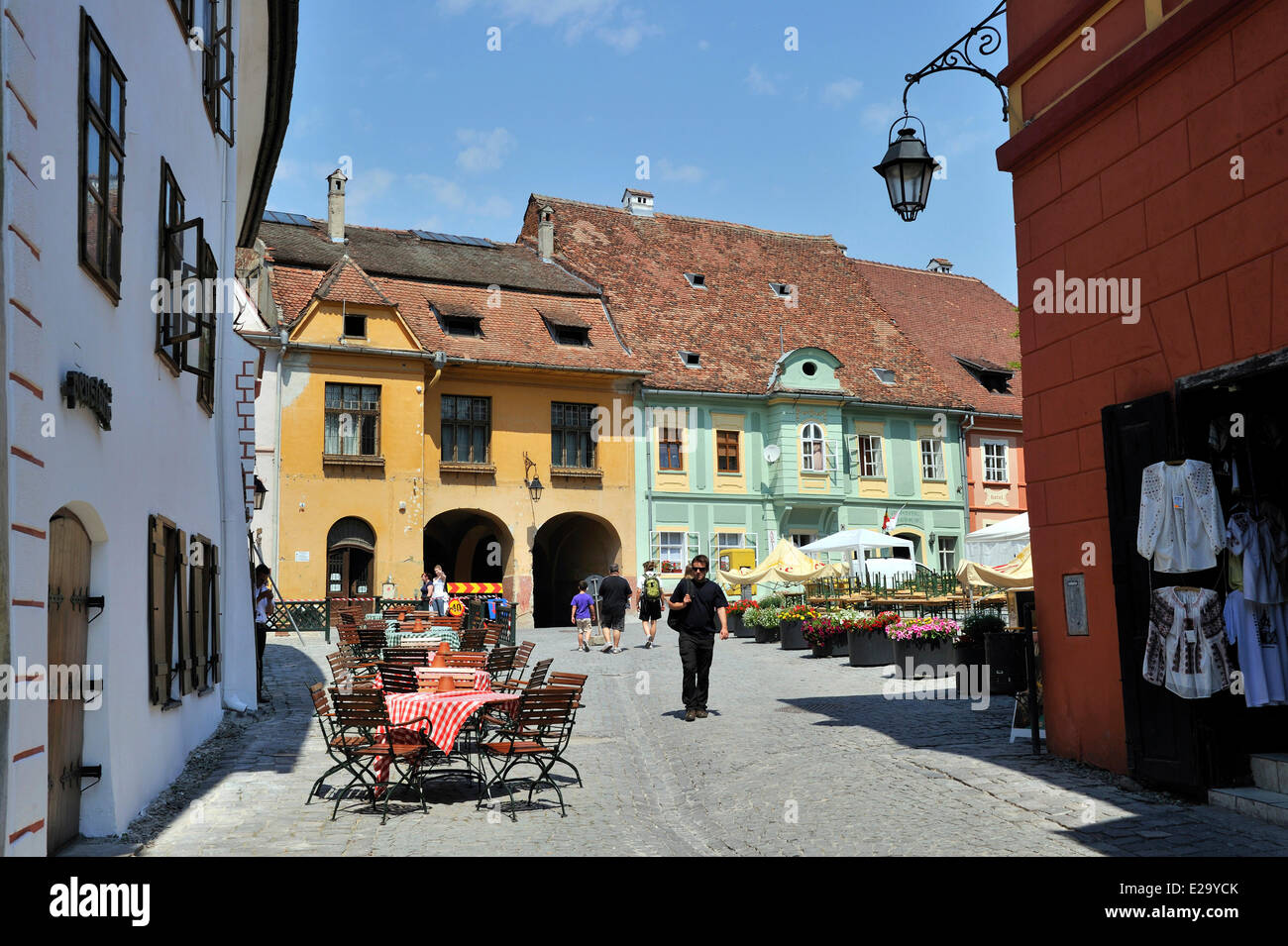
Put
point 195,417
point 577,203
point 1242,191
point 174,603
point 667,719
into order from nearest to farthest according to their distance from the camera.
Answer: point 1242,191 < point 174,603 < point 195,417 < point 667,719 < point 577,203

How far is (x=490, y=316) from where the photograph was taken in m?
35.0

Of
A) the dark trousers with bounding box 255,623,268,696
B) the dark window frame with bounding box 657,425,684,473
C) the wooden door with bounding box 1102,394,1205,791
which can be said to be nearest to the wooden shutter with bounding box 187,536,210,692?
the dark trousers with bounding box 255,623,268,696

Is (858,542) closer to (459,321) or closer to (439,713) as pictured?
(459,321)

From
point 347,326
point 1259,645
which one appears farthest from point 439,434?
point 1259,645

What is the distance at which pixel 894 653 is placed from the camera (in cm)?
1897

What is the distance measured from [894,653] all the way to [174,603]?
1217 centimetres

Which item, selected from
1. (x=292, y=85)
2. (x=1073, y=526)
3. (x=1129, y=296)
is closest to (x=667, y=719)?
(x=1073, y=526)

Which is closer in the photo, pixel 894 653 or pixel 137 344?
pixel 137 344

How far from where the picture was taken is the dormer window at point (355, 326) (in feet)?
104

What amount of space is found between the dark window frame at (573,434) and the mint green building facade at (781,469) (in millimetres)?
1591

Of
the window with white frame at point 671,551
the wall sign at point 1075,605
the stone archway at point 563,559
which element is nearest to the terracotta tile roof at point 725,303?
the window with white frame at point 671,551

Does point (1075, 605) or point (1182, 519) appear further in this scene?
point (1075, 605)

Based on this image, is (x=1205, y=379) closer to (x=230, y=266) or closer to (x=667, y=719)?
(x=667, y=719)

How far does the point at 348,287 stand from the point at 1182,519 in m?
26.9
